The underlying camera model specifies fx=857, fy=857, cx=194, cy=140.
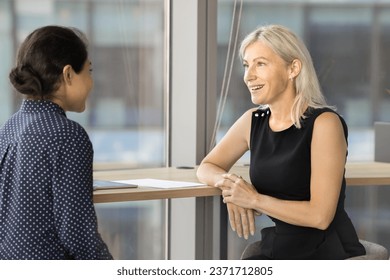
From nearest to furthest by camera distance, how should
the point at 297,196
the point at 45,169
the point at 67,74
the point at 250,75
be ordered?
the point at 45,169
the point at 67,74
the point at 297,196
the point at 250,75

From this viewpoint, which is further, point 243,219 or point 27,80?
point 243,219

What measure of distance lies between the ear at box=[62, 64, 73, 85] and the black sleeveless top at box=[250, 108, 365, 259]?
86 cm

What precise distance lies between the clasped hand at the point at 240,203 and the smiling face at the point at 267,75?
0.28 meters

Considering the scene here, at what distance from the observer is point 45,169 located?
6.44 feet

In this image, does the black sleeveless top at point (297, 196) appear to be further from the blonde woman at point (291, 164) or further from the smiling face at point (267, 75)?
the smiling face at point (267, 75)

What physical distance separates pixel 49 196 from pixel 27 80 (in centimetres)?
29

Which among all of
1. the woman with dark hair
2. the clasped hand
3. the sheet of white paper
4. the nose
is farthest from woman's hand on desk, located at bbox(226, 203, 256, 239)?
the woman with dark hair

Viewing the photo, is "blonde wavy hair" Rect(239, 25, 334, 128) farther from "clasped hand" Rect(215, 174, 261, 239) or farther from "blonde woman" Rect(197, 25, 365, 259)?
"clasped hand" Rect(215, 174, 261, 239)

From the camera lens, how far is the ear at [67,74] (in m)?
2.06

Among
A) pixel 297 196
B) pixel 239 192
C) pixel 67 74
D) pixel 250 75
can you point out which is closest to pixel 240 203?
pixel 239 192

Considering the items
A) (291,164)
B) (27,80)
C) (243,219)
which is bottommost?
(243,219)

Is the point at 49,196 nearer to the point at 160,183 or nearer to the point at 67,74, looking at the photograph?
the point at 67,74

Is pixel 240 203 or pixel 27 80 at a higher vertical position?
pixel 27 80

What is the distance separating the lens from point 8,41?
3703 mm
